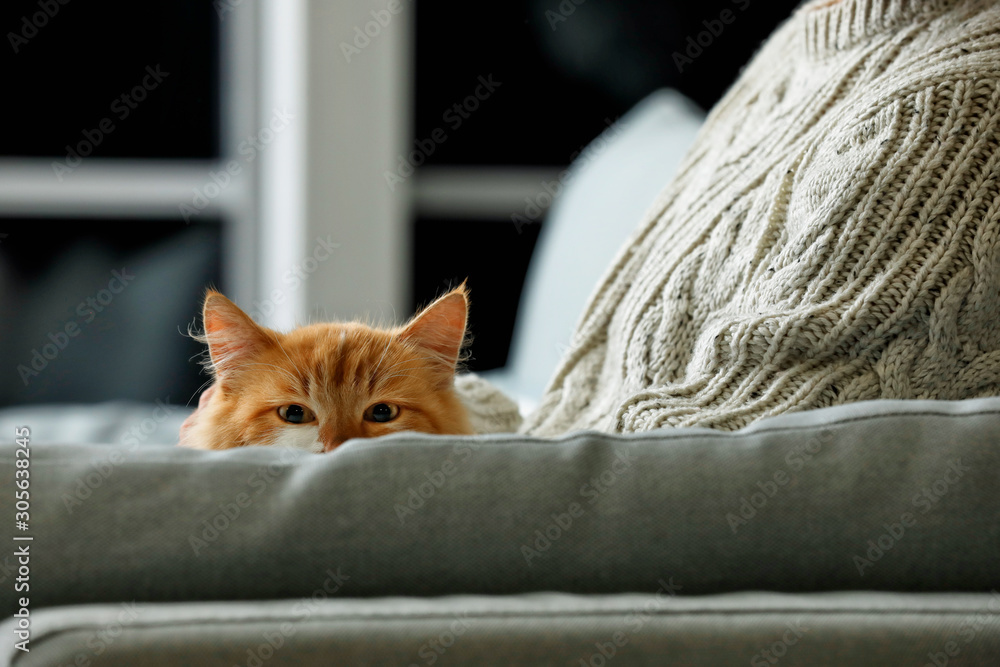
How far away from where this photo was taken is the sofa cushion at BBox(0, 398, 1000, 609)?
606mm

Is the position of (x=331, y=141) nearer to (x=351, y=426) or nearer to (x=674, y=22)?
(x=674, y=22)

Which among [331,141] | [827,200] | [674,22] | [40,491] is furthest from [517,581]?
[674,22]

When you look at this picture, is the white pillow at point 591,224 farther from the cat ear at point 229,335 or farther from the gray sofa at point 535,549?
the gray sofa at point 535,549

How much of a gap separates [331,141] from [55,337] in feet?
4.03

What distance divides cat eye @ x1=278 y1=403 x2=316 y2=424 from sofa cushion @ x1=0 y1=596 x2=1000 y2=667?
1.35ft

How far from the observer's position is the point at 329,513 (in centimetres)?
62

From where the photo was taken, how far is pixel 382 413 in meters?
1.02
